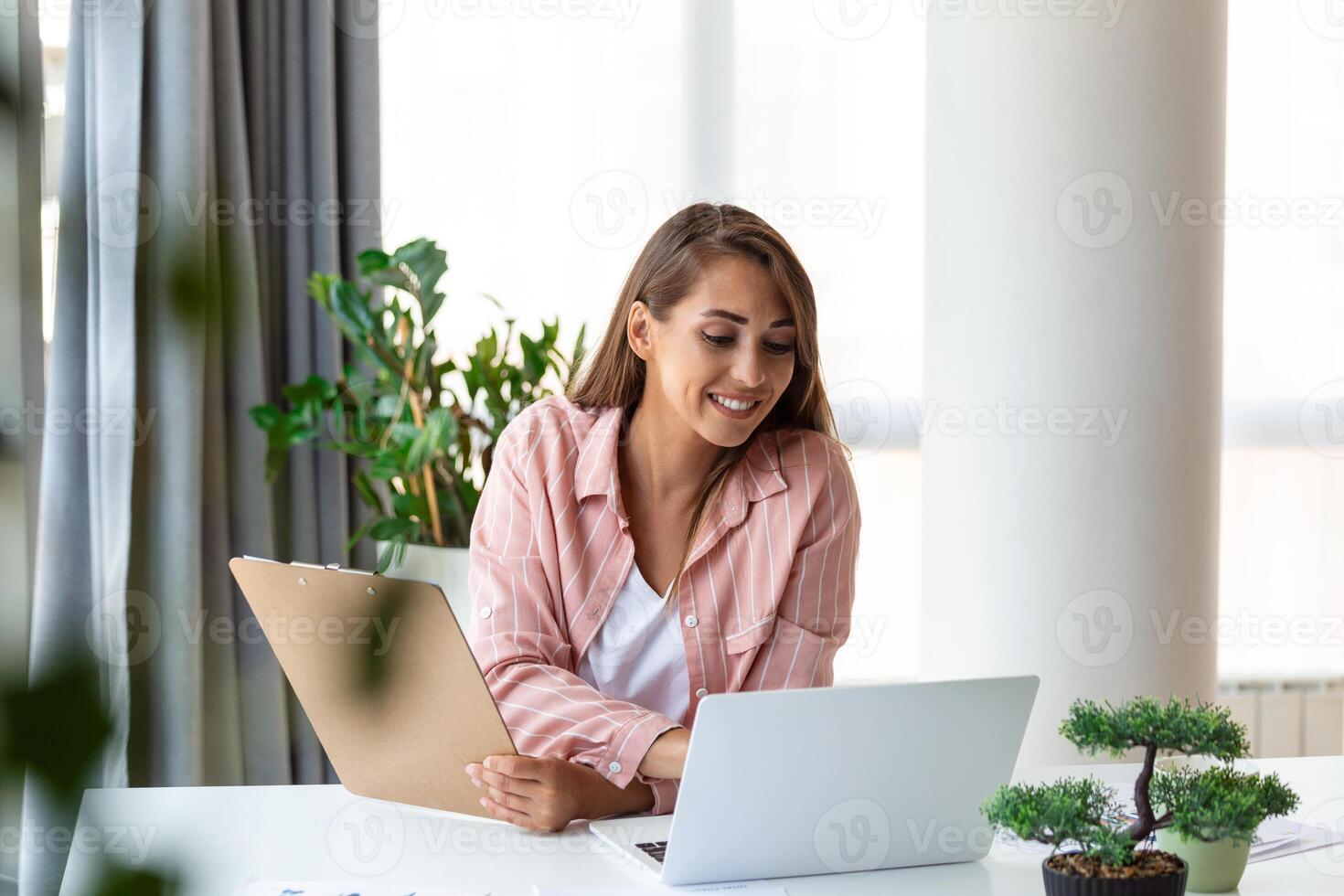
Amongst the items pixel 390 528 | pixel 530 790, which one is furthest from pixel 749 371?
pixel 390 528

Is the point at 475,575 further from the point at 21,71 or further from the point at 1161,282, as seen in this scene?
the point at 21,71

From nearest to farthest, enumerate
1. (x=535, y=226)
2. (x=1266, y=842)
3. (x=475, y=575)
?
(x=1266, y=842), (x=475, y=575), (x=535, y=226)

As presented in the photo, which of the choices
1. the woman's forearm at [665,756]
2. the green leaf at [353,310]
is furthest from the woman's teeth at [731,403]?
the green leaf at [353,310]

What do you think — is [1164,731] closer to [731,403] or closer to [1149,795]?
[1149,795]

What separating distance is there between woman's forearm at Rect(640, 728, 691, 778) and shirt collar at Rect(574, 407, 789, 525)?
0.38 m

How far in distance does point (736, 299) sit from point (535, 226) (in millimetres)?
1591

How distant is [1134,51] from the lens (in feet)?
7.37

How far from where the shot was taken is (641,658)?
1.70 m

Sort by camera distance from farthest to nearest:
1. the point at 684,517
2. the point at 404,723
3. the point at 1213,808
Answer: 1. the point at 684,517
2. the point at 1213,808
3. the point at 404,723

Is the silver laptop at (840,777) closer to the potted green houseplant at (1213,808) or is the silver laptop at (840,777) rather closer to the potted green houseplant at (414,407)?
the potted green houseplant at (1213,808)

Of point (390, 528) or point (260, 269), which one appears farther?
point (390, 528)

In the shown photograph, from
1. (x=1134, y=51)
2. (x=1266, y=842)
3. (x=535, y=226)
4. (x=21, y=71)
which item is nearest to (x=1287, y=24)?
(x=1134, y=51)

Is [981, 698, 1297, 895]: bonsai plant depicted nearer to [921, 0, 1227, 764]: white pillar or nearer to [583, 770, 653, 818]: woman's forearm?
[583, 770, 653, 818]: woman's forearm

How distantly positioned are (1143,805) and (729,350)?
0.86 m
